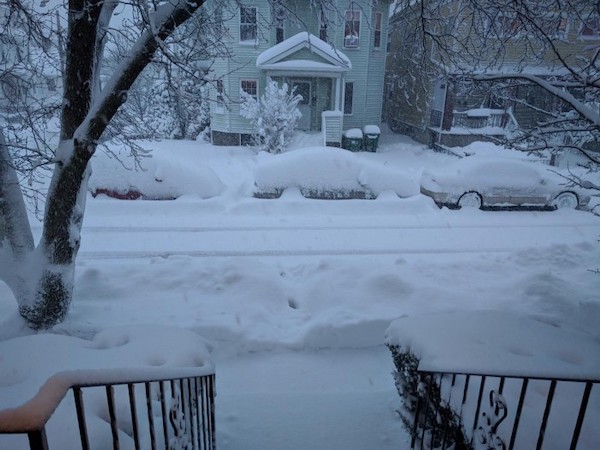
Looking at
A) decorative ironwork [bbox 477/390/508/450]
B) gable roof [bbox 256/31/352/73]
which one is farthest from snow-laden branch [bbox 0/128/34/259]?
gable roof [bbox 256/31/352/73]

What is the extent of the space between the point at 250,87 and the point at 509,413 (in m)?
22.3

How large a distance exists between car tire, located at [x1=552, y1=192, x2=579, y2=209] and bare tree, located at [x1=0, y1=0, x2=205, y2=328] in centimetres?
1287

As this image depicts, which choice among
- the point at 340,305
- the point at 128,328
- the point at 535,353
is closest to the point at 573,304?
the point at 340,305

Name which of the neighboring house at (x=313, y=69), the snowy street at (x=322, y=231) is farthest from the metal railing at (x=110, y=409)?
the neighboring house at (x=313, y=69)

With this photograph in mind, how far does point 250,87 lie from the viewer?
2278 cm

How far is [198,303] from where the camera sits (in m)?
7.07

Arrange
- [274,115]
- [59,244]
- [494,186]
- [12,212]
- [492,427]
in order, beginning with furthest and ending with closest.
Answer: [274,115] < [494,186] < [59,244] < [12,212] < [492,427]

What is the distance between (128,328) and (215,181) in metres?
9.91

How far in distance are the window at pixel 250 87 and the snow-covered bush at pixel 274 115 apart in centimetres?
266

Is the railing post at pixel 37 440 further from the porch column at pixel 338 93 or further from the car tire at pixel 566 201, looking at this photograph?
the porch column at pixel 338 93

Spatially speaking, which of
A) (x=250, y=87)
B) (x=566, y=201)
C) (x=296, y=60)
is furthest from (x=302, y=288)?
(x=250, y=87)

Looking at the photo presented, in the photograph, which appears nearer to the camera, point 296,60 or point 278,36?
point 296,60

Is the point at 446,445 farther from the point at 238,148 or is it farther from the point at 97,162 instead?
the point at 238,148

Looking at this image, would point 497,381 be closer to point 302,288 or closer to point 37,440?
point 37,440
